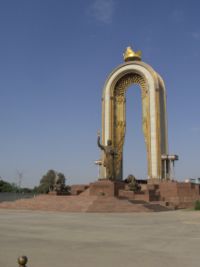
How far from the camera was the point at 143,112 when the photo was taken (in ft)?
115

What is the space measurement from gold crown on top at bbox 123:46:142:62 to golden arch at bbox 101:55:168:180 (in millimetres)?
442

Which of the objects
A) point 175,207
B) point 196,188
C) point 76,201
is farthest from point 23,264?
point 196,188

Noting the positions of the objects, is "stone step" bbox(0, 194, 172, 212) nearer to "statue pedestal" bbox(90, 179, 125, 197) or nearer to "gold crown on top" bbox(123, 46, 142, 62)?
"statue pedestal" bbox(90, 179, 125, 197)

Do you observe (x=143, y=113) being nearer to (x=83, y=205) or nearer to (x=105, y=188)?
(x=105, y=188)

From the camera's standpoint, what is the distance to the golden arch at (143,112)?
108ft

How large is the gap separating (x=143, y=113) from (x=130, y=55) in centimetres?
746

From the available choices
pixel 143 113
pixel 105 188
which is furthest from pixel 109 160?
pixel 143 113

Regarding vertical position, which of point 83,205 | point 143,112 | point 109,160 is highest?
point 143,112

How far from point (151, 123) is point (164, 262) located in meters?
29.0

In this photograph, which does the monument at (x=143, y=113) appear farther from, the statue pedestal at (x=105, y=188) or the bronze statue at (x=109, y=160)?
the statue pedestal at (x=105, y=188)

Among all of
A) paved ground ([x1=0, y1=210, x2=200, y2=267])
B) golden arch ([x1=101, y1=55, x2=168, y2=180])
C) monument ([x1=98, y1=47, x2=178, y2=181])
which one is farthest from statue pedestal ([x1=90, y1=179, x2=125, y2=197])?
paved ground ([x1=0, y1=210, x2=200, y2=267])

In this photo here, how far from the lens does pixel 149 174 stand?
3281 cm

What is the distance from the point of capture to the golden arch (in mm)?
33031

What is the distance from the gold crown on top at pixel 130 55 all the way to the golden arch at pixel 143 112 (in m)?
0.44
